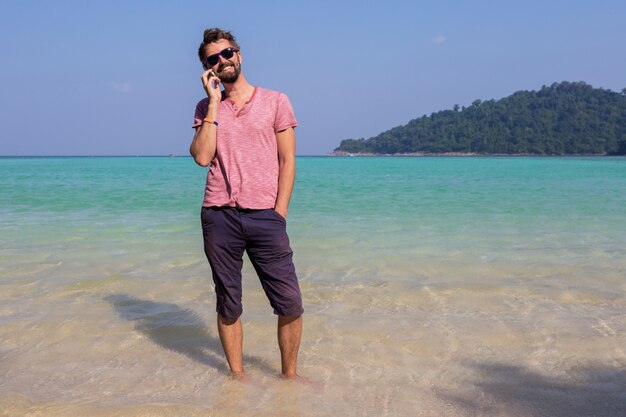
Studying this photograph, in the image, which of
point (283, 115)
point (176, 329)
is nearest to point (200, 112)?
point (283, 115)

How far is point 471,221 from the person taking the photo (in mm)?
11344

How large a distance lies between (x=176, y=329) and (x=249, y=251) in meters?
1.60

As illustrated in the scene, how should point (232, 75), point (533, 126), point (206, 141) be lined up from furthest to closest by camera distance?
1. point (533, 126)
2. point (232, 75)
3. point (206, 141)

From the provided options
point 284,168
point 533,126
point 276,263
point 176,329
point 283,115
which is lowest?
point 176,329

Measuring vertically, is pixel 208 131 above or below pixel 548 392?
above

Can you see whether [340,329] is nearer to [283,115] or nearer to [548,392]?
[548,392]

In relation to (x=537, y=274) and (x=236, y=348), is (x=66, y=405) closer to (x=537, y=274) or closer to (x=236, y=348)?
(x=236, y=348)

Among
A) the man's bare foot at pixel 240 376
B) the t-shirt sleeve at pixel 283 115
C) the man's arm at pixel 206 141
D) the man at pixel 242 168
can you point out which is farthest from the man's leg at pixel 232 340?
the t-shirt sleeve at pixel 283 115

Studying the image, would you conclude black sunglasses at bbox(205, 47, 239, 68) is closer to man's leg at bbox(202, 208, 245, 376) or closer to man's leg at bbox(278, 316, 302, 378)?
man's leg at bbox(202, 208, 245, 376)

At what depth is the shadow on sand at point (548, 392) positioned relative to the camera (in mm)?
3012

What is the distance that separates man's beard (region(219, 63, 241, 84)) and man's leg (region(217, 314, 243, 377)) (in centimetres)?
137

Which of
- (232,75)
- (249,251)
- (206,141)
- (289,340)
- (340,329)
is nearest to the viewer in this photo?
(206,141)

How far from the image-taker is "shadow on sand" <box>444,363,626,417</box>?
301 centimetres

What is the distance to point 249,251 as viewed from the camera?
10.7ft
